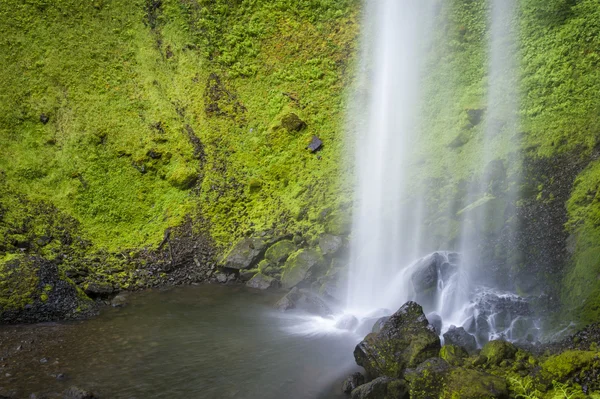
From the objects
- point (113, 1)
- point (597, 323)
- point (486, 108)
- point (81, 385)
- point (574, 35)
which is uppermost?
point (113, 1)

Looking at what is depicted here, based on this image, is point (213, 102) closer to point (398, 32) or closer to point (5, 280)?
point (398, 32)

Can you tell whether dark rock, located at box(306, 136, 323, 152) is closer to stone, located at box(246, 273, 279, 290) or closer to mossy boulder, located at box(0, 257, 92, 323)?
stone, located at box(246, 273, 279, 290)

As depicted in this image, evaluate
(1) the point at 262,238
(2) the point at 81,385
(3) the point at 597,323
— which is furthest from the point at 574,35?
(2) the point at 81,385

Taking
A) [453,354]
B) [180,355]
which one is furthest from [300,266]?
[453,354]

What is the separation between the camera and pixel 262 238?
2069 centimetres

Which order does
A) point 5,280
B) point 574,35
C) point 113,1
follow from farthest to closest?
point 113,1 → point 574,35 → point 5,280

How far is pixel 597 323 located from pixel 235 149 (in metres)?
18.8

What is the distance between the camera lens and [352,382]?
34.0 ft

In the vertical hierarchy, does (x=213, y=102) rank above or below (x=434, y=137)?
above

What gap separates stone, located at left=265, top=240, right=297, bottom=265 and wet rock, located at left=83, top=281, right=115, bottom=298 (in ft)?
23.0

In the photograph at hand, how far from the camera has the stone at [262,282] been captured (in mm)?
18859

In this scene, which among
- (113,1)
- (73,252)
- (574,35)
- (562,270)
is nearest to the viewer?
(562,270)

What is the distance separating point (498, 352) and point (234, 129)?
18962 mm

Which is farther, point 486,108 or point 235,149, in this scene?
point 235,149
